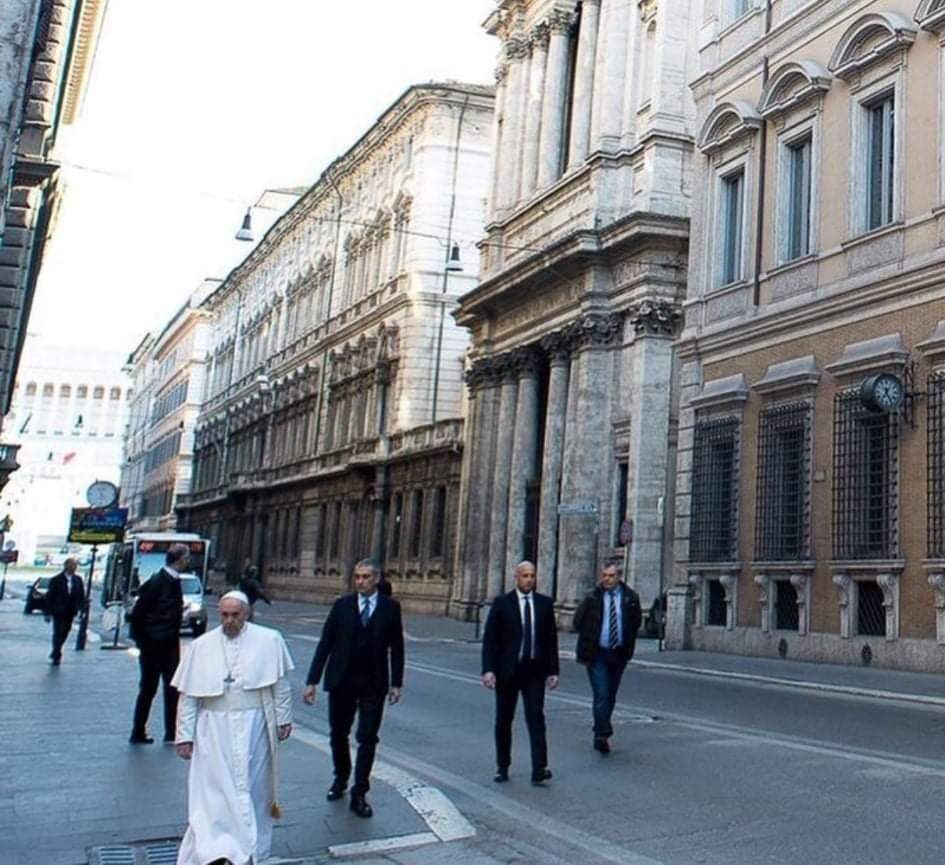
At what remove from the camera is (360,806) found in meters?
7.70

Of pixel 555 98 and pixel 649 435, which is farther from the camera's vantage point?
pixel 555 98

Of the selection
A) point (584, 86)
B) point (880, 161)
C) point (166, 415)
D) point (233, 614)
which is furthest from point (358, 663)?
point (166, 415)

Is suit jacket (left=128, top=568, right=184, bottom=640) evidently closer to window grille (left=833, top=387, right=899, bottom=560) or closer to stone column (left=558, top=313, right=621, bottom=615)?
window grille (left=833, top=387, right=899, bottom=560)

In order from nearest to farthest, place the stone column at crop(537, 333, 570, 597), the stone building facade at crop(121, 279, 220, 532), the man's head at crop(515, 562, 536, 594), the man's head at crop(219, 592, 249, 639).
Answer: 1. the man's head at crop(219, 592, 249, 639)
2. the man's head at crop(515, 562, 536, 594)
3. the stone column at crop(537, 333, 570, 597)
4. the stone building facade at crop(121, 279, 220, 532)

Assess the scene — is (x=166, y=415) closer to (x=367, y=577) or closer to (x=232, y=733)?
(x=367, y=577)

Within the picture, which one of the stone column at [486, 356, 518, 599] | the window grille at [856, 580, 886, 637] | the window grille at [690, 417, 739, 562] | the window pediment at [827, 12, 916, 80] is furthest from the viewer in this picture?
the stone column at [486, 356, 518, 599]

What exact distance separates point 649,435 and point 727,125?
28.2 ft

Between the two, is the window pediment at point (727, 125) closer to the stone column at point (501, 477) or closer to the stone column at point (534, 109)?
the stone column at point (501, 477)

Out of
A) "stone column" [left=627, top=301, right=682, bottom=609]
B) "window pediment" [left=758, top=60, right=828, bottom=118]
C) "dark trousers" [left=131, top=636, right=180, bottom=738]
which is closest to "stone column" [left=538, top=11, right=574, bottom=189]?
"stone column" [left=627, top=301, right=682, bottom=609]

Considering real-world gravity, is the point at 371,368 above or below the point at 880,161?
above

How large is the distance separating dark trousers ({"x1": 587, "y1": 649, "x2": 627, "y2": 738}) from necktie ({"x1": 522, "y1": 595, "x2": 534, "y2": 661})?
169cm

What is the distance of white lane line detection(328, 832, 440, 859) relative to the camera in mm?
6737

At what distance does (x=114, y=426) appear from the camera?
14262 cm

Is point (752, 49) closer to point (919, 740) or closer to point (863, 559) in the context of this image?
point (863, 559)
